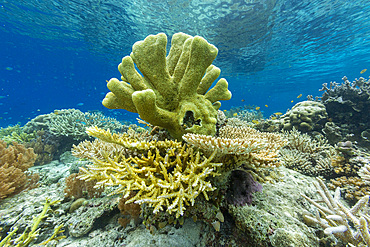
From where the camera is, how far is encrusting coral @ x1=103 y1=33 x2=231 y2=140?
7.73ft

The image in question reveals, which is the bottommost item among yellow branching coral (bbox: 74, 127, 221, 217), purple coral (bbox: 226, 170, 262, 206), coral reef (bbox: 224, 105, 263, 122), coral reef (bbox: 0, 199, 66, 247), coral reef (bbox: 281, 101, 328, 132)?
coral reef (bbox: 0, 199, 66, 247)

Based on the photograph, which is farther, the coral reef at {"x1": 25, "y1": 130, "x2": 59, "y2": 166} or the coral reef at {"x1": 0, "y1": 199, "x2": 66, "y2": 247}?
the coral reef at {"x1": 25, "y1": 130, "x2": 59, "y2": 166}

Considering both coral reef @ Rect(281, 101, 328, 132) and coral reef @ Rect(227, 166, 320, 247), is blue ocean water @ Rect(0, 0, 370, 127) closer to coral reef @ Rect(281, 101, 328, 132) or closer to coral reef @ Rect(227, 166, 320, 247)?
coral reef @ Rect(281, 101, 328, 132)

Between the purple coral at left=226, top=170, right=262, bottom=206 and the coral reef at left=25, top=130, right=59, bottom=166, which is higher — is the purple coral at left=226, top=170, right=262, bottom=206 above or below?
below

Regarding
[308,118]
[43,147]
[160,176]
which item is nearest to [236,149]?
[160,176]

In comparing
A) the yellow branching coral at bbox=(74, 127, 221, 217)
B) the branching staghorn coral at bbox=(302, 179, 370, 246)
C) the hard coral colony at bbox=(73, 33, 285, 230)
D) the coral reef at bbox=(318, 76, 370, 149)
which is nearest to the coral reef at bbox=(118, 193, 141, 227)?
the hard coral colony at bbox=(73, 33, 285, 230)

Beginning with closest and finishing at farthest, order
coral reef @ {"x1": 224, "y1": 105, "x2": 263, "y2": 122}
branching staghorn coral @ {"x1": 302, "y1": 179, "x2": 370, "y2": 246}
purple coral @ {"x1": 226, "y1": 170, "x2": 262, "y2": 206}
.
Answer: branching staghorn coral @ {"x1": 302, "y1": 179, "x2": 370, "y2": 246}, purple coral @ {"x1": 226, "y1": 170, "x2": 262, "y2": 206}, coral reef @ {"x1": 224, "y1": 105, "x2": 263, "y2": 122}

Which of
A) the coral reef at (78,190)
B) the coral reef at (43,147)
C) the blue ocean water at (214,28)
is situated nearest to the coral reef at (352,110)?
the blue ocean water at (214,28)

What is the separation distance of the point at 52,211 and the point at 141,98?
125 inches

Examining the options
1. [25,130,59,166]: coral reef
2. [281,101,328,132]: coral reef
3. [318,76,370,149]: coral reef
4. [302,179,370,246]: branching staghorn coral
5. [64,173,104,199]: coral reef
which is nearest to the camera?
[302,179,370,246]: branching staghorn coral

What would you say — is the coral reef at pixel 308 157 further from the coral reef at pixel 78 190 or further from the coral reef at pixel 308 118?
the coral reef at pixel 78 190

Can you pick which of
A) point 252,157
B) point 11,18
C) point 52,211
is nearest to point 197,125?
point 252,157

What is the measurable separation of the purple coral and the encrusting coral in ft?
2.74

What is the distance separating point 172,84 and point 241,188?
2.04m
